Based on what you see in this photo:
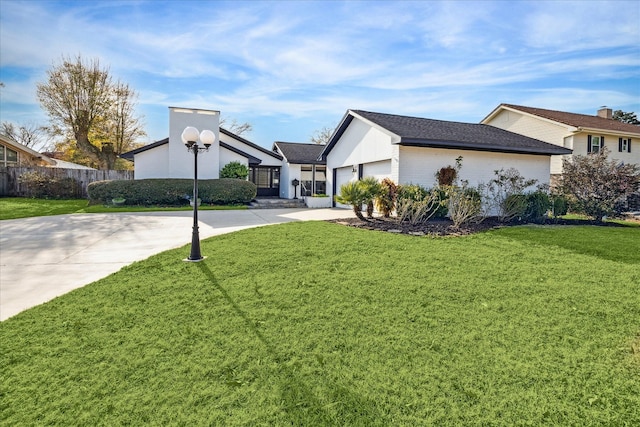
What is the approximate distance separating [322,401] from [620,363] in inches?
109

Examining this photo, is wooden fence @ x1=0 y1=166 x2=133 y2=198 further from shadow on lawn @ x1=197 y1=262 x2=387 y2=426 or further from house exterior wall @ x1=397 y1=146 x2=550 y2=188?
shadow on lawn @ x1=197 y1=262 x2=387 y2=426

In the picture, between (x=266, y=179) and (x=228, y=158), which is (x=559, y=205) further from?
(x=266, y=179)

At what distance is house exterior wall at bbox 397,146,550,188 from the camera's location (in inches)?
452

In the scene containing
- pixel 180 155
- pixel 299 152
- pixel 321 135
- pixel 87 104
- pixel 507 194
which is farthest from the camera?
pixel 321 135

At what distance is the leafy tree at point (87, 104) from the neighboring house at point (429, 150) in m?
21.9

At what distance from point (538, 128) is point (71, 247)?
24228mm

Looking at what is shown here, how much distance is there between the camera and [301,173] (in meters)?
21.4

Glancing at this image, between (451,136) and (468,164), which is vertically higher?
(451,136)

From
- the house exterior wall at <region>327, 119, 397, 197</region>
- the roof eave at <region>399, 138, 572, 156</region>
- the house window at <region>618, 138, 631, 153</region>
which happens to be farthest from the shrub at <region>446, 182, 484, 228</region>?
the house window at <region>618, 138, 631, 153</region>

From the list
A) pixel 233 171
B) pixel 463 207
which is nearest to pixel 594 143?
pixel 463 207

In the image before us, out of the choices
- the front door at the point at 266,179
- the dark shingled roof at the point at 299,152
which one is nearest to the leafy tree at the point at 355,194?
the dark shingled roof at the point at 299,152

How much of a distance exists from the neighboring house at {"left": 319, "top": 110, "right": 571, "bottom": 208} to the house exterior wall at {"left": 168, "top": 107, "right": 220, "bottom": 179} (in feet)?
25.3

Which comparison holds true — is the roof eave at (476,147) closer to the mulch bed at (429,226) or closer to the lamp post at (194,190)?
the mulch bed at (429,226)

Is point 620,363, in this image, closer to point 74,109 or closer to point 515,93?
point 515,93
